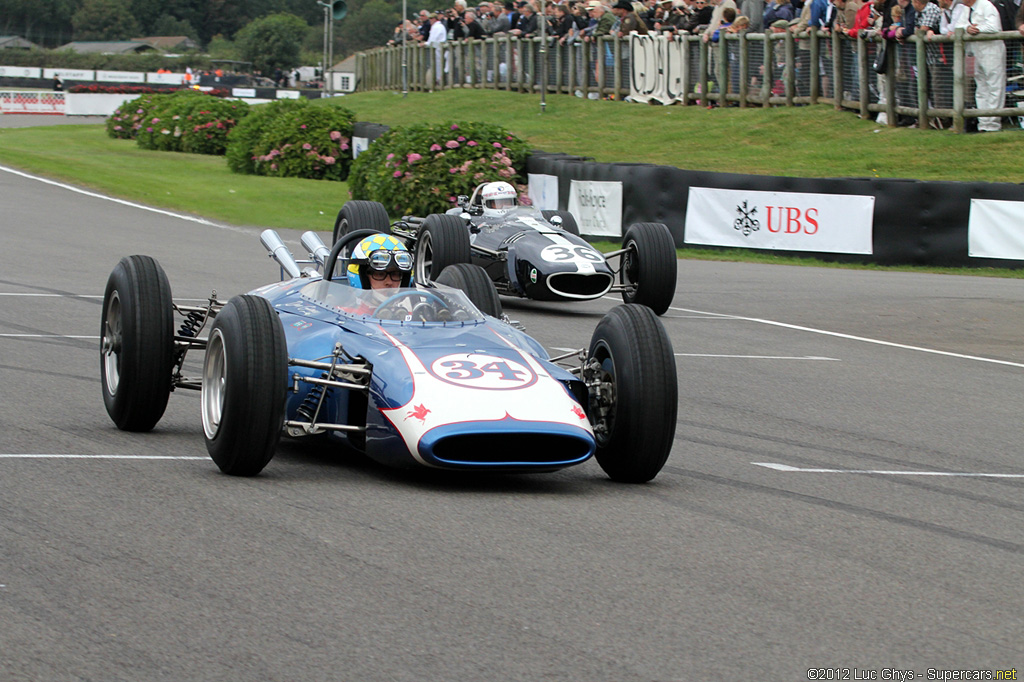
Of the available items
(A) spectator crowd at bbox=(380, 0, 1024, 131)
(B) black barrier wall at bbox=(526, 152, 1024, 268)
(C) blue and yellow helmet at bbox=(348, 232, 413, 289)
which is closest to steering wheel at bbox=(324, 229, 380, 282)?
(C) blue and yellow helmet at bbox=(348, 232, 413, 289)

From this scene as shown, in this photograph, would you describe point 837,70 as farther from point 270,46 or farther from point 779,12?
point 270,46

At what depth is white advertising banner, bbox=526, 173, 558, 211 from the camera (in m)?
22.1

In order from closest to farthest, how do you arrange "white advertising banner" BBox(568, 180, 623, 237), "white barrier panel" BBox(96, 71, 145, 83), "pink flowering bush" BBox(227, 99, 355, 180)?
1. "white advertising banner" BBox(568, 180, 623, 237)
2. "pink flowering bush" BBox(227, 99, 355, 180)
3. "white barrier panel" BBox(96, 71, 145, 83)

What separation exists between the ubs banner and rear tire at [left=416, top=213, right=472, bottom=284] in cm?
1694

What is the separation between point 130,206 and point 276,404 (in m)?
19.4

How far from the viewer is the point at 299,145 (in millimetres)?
31500

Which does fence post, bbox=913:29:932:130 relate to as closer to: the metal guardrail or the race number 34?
the metal guardrail

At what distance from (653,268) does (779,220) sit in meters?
6.27

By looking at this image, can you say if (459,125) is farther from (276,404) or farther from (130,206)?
(276,404)

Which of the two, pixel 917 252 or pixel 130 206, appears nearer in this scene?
pixel 917 252

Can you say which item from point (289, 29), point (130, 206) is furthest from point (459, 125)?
point (289, 29)

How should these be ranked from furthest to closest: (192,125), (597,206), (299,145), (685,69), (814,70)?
1. (192,125)
2. (299,145)
3. (685,69)
4. (814,70)
5. (597,206)

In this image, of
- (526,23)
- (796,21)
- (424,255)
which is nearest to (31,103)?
(526,23)

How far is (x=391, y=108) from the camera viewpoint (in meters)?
42.6
